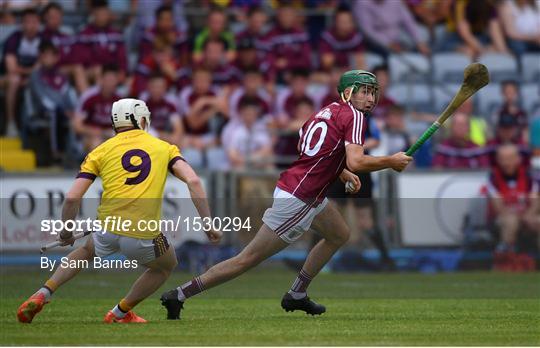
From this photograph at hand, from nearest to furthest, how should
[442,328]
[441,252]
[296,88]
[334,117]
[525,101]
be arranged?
[442,328], [334,117], [441,252], [296,88], [525,101]

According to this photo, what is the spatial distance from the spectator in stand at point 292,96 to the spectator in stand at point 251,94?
7.9 inches

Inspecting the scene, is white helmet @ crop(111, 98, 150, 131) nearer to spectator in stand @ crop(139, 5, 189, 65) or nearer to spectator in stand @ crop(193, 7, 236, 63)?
spectator in stand @ crop(193, 7, 236, 63)

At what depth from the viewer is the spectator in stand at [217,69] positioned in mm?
21406

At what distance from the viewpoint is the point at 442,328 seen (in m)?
10.8

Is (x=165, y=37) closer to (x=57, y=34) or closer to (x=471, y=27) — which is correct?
(x=57, y=34)

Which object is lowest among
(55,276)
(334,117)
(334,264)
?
(334,264)

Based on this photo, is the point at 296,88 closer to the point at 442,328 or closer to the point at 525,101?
the point at 525,101

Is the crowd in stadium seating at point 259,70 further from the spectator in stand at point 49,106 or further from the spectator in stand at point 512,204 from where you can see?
the spectator in stand at point 512,204

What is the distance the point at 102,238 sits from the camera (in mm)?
10922

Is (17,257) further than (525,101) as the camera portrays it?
No

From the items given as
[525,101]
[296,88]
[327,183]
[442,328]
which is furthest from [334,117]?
[525,101]

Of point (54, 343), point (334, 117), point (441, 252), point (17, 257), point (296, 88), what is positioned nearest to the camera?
point (54, 343)

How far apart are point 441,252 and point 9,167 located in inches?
254

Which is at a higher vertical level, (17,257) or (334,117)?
(334,117)
